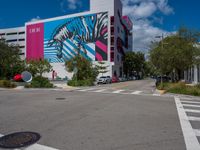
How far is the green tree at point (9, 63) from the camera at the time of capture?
111 ft

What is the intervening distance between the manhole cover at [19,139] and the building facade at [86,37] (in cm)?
5339

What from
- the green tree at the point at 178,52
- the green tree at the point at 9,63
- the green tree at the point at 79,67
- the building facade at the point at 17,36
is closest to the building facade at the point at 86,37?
the building facade at the point at 17,36

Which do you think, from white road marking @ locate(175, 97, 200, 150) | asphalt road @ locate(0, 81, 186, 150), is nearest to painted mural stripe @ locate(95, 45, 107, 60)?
asphalt road @ locate(0, 81, 186, 150)

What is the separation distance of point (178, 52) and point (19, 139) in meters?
23.9

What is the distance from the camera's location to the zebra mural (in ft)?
214

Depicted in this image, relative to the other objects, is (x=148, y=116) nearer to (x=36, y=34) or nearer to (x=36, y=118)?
(x=36, y=118)

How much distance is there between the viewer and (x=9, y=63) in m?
34.4

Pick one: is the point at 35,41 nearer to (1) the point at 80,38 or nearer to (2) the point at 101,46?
(1) the point at 80,38

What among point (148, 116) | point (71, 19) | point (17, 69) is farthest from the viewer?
point (71, 19)

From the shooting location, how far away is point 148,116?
8.68 meters

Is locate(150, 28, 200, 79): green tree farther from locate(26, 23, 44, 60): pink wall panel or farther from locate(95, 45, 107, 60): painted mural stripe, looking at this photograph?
locate(26, 23, 44, 60): pink wall panel

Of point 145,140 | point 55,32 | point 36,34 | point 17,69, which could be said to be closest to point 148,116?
point 145,140

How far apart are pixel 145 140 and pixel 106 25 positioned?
61567mm

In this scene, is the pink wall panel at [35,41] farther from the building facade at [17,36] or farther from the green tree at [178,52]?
the green tree at [178,52]
